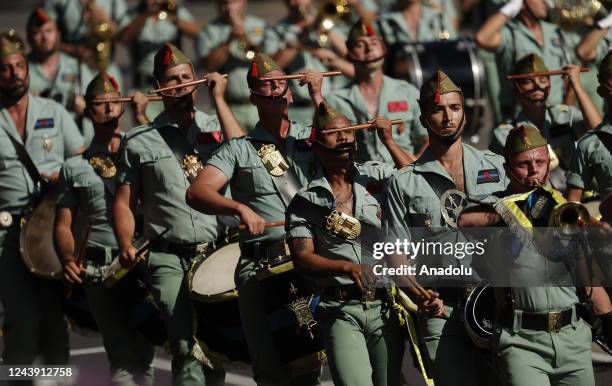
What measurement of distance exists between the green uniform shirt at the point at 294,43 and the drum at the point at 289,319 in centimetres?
584

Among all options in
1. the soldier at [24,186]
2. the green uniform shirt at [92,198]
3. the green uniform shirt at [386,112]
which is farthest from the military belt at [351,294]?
the soldier at [24,186]

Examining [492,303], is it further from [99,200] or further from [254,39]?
[254,39]

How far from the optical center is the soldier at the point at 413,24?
1792cm

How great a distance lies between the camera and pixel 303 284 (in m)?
10.5

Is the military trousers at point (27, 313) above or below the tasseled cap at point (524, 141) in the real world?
below

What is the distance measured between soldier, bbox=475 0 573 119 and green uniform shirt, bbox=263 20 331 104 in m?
1.66

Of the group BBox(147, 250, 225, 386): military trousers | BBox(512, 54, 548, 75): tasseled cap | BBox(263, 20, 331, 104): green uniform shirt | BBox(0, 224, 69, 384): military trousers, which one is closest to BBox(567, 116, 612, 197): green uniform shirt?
BBox(512, 54, 548, 75): tasseled cap

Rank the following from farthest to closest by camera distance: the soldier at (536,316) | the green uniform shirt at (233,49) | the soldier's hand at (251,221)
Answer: the green uniform shirt at (233,49)
the soldier's hand at (251,221)
the soldier at (536,316)

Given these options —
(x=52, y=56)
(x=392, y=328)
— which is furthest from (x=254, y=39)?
(x=392, y=328)

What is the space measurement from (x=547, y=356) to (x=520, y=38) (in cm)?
694

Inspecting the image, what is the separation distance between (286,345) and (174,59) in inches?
83.3

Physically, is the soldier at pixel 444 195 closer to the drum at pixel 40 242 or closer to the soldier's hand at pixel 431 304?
the soldier's hand at pixel 431 304

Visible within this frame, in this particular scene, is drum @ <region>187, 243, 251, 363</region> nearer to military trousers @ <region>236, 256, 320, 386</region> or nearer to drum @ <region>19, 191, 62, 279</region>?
military trousers @ <region>236, 256, 320, 386</region>

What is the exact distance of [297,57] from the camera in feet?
56.1
